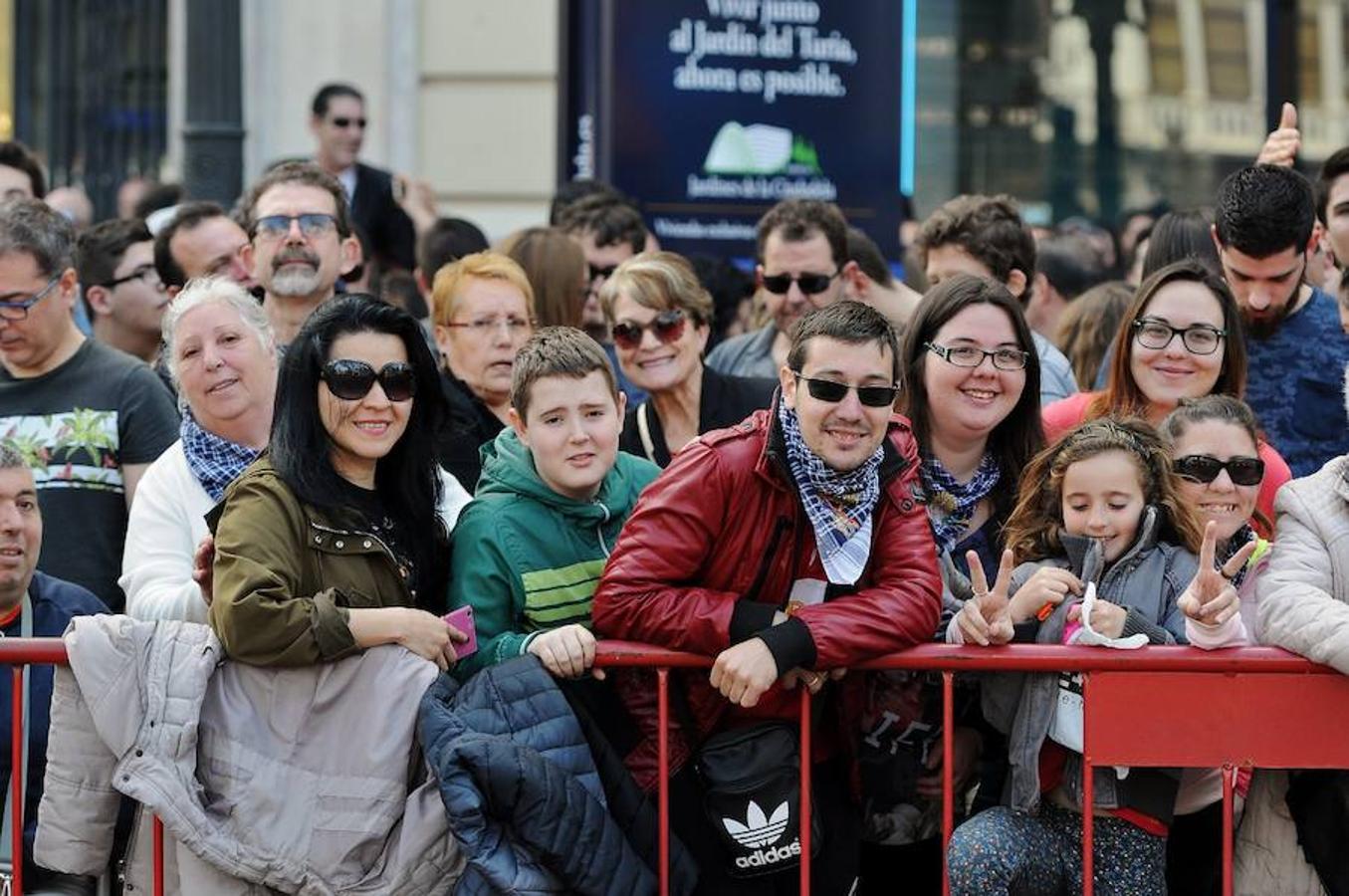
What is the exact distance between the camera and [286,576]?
5.09 m

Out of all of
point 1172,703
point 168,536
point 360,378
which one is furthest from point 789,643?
point 168,536

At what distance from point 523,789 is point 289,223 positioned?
2828mm

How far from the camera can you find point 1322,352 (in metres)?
6.74

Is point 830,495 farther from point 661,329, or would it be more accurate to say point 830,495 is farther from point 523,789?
point 661,329

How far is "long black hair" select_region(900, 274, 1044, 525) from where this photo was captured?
587 cm

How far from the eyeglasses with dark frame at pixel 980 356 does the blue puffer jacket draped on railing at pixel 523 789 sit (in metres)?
1.46

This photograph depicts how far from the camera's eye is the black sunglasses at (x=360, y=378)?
17.4 ft

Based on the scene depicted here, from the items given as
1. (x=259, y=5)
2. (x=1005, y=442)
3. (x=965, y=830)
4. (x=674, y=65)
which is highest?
(x=259, y=5)

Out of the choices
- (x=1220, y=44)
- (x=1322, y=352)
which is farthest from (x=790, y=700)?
(x=1220, y=44)

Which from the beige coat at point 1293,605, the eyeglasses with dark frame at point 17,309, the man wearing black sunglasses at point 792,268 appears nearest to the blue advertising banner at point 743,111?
the man wearing black sunglasses at point 792,268

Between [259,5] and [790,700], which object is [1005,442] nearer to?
[790,700]

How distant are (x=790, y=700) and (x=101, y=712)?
1.57 m

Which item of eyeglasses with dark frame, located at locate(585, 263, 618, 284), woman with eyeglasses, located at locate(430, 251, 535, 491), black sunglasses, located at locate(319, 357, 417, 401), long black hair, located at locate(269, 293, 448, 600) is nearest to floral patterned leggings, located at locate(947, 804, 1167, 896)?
long black hair, located at locate(269, 293, 448, 600)

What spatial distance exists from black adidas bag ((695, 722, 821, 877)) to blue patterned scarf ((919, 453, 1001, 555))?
2.64ft
